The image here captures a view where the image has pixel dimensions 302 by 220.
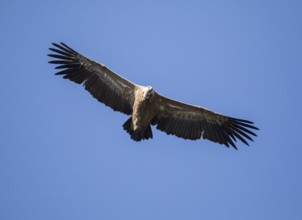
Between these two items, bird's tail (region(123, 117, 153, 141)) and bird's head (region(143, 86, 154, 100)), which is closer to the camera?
bird's head (region(143, 86, 154, 100))

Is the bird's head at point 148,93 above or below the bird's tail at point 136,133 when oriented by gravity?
above

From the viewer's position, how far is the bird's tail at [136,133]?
15398 mm

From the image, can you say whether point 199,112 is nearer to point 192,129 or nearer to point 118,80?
point 192,129

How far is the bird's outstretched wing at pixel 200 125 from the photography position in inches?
638

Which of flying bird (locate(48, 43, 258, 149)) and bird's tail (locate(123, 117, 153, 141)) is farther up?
flying bird (locate(48, 43, 258, 149))

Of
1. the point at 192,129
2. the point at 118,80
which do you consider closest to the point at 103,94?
the point at 118,80

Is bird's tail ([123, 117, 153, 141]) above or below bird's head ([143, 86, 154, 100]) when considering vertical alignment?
below

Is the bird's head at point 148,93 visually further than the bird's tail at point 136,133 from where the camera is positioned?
No

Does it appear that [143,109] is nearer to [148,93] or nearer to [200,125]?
[148,93]

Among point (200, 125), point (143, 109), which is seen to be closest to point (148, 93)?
point (143, 109)

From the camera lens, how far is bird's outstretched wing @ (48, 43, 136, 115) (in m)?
15.9

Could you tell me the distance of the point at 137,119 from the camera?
15.3 metres

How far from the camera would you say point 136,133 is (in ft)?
50.4

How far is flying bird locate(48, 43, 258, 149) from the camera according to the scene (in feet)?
51.0
